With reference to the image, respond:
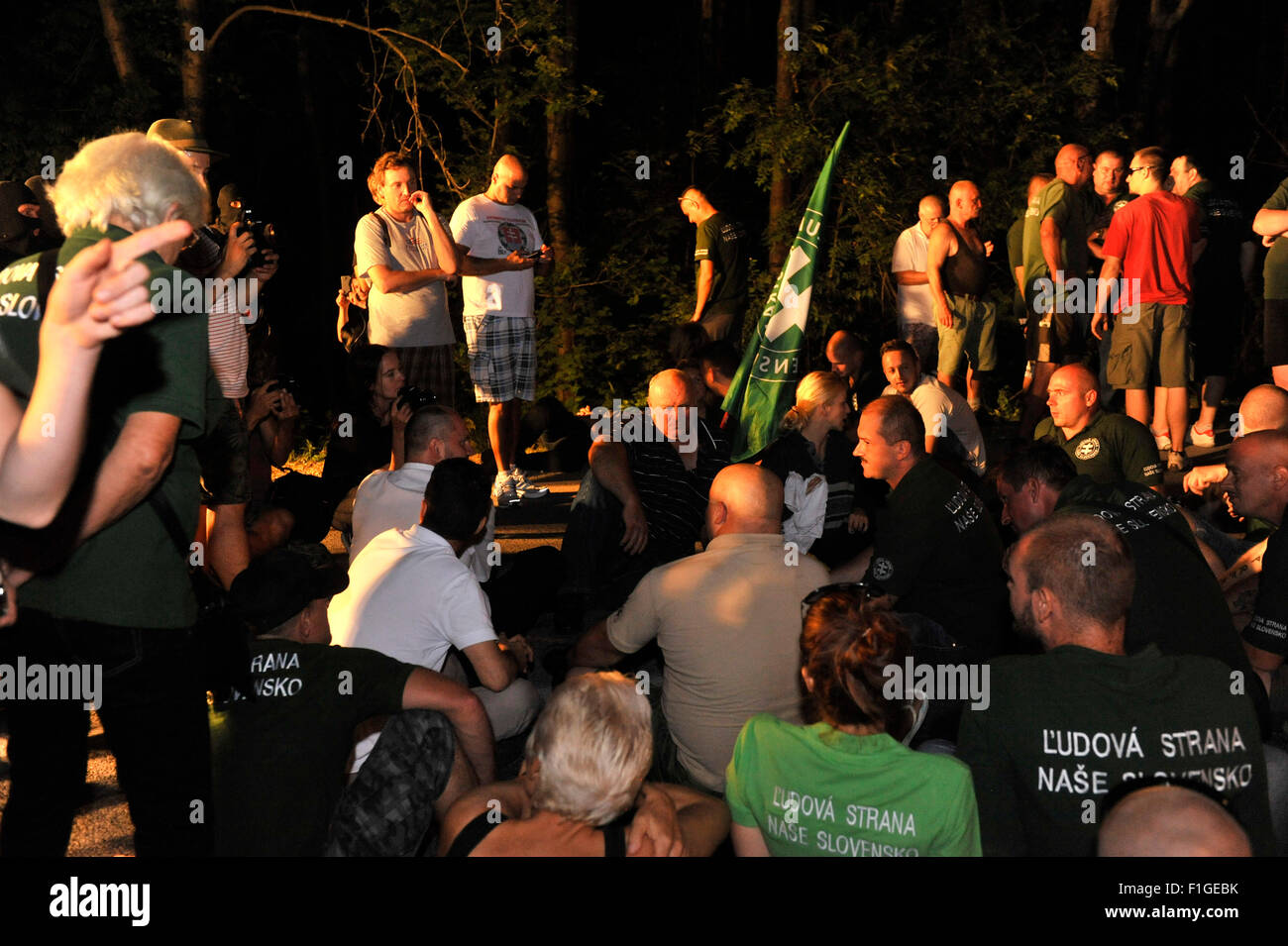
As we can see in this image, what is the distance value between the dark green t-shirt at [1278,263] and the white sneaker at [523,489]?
15.6 ft

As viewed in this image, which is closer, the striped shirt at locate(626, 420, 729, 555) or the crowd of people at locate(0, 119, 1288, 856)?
the crowd of people at locate(0, 119, 1288, 856)

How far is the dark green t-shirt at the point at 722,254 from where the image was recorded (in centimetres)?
1028

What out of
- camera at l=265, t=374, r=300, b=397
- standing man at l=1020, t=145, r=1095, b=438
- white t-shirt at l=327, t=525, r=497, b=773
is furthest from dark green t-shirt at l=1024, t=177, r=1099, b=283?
white t-shirt at l=327, t=525, r=497, b=773

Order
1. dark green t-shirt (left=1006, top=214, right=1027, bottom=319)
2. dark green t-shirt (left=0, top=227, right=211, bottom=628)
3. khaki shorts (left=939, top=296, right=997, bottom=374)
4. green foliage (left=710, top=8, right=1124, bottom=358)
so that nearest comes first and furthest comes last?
1. dark green t-shirt (left=0, top=227, right=211, bottom=628)
2. khaki shorts (left=939, top=296, right=997, bottom=374)
3. dark green t-shirt (left=1006, top=214, right=1027, bottom=319)
4. green foliage (left=710, top=8, right=1124, bottom=358)

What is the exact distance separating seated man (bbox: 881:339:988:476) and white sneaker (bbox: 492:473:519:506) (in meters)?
2.27

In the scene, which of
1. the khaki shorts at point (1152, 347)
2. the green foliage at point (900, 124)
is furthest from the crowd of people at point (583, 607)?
the green foliage at point (900, 124)

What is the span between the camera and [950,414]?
722 cm

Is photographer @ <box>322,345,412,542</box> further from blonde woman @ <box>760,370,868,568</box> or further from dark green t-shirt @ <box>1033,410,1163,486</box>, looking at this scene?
→ dark green t-shirt @ <box>1033,410,1163,486</box>

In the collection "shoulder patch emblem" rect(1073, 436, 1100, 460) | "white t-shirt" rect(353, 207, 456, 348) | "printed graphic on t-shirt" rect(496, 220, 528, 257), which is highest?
"printed graphic on t-shirt" rect(496, 220, 528, 257)

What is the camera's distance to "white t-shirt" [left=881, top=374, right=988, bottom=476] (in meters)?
7.04

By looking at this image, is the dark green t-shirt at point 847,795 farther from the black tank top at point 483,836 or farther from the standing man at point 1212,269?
the standing man at point 1212,269

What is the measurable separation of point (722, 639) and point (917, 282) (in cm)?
638

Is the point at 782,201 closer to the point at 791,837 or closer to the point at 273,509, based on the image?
the point at 273,509

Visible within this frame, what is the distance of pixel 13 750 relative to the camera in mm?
2705
